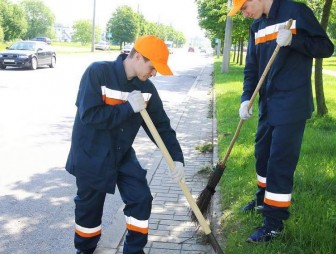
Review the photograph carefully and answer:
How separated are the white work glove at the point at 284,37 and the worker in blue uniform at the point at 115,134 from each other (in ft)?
2.81

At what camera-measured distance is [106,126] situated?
2873mm

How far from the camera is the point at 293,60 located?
3.27 metres

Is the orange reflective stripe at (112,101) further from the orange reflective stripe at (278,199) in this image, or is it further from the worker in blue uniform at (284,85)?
the orange reflective stripe at (278,199)

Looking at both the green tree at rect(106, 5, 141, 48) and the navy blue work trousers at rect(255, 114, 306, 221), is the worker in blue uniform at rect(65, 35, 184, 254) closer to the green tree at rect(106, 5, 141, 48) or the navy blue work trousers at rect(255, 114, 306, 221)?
the navy blue work trousers at rect(255, 114, 306, 221)

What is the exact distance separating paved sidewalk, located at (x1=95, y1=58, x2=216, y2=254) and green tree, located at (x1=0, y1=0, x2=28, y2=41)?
4565 cm

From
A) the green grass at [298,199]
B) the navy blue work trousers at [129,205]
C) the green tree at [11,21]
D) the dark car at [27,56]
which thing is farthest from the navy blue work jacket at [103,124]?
the green tree at [11,21]

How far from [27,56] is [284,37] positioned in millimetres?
17287

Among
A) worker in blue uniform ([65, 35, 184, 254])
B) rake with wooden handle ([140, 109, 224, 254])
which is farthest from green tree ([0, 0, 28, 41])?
rake with wooden handle ([140, 109, 224, 254])

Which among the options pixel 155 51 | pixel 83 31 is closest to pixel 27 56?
pixel 155 51

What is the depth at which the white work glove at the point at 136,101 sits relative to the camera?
2.80 meters

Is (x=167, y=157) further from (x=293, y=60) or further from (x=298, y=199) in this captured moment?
(x=298, y=199)

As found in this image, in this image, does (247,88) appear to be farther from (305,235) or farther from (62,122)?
(62,122)

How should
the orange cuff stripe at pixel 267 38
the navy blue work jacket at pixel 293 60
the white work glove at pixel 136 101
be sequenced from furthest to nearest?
1. the orange cuff stripe at pixel 267 38
2. the navy blue work jacket at pixel 293 60
3. the white work glove at pixel 136 101

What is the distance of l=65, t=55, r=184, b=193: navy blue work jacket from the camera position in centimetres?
285
